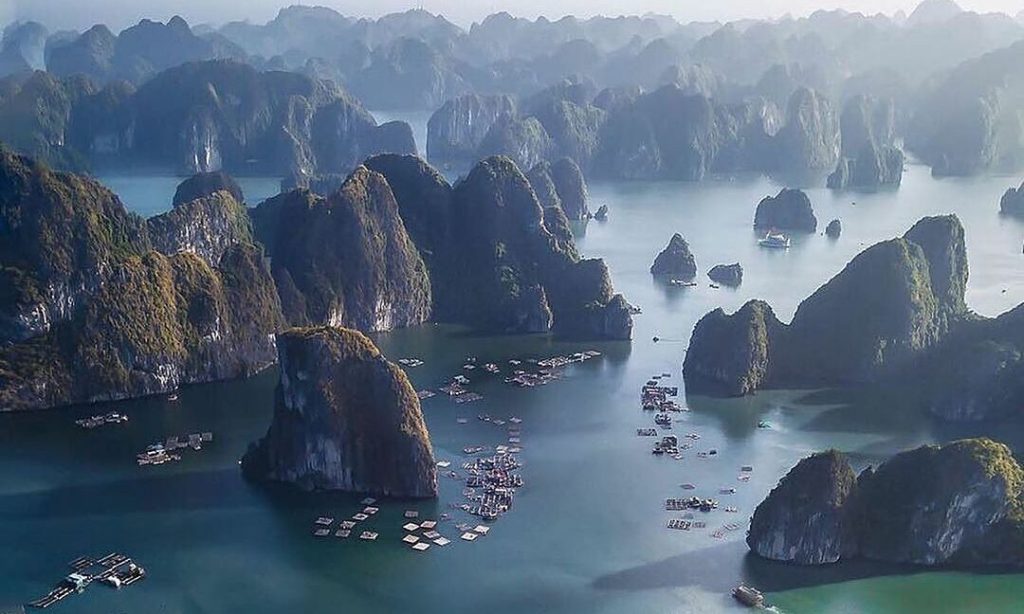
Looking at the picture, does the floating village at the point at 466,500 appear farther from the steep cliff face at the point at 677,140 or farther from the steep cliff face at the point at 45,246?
the steep cliff face at the point at 677,140

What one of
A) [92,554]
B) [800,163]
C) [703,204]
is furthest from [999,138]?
[92,554]

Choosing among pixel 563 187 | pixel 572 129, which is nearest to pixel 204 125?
pixel 572 129

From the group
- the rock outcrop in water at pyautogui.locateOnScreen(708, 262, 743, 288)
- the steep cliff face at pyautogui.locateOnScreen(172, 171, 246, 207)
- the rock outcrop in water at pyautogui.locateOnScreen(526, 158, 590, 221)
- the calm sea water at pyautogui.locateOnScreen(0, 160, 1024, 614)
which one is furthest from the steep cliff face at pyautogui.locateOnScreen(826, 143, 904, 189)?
the calm sea water at pyautogui.locateOnScreen(0, 160, 1024, 614)

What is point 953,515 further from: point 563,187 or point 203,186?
point 203,186

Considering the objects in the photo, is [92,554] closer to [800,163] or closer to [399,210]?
[399,210]

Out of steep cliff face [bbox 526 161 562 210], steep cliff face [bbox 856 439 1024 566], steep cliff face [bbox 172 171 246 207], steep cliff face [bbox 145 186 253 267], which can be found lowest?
steep cliff face [bbox 856 439 1024 566]

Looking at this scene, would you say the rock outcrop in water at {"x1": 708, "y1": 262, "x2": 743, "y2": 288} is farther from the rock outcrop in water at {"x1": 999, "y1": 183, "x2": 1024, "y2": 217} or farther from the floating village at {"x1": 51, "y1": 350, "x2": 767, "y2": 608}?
the rock outcrop in water at {"x1": 999, "y1": 183, "x2": 1024, "y2": 217}
